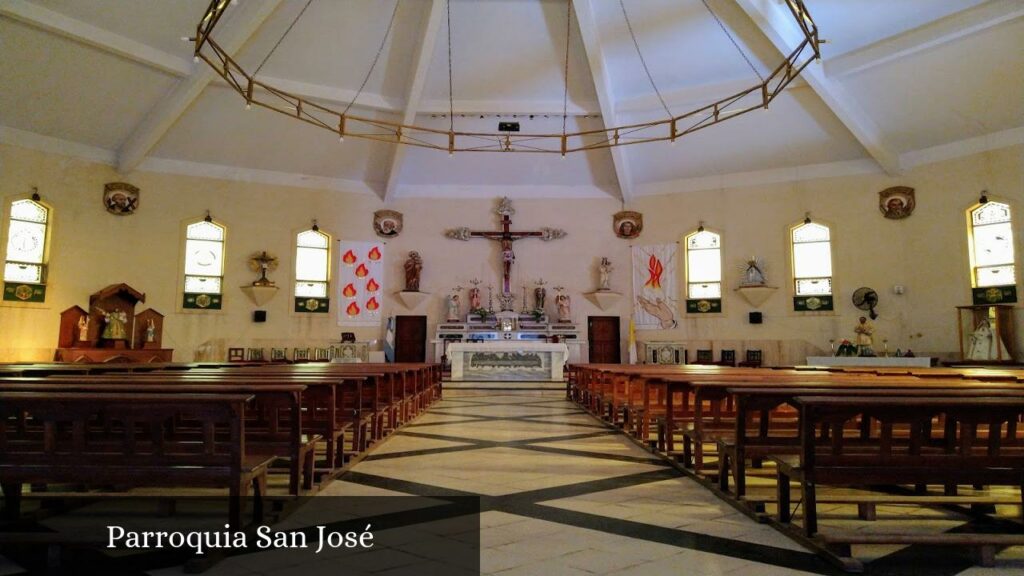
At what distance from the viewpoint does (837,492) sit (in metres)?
3.90

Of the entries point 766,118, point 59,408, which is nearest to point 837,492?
point 59,408

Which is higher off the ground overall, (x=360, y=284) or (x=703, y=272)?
(x=703, y=272)

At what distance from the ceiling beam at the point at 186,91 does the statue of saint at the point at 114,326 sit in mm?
3173

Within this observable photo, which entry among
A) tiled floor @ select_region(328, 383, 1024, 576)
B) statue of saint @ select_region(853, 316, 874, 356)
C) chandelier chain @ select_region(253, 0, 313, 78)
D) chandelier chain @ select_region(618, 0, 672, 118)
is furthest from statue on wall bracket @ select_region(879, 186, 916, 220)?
chandelier chain @ select_region(253, 0, 313, 78)

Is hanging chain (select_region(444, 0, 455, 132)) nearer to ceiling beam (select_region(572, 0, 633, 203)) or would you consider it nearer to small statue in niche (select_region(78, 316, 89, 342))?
ceiling beam (select_region(572, 0, 633, 203))

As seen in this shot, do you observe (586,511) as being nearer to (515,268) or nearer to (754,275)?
(754,275)

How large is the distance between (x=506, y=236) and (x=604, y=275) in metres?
2.70

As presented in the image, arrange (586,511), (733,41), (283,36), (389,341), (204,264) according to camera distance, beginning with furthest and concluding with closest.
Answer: (389,341) → (204,264) → (733,41) → (283,36) → (586,511)

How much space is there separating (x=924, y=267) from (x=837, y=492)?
12093 mm

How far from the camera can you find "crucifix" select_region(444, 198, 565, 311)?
16.5 metres

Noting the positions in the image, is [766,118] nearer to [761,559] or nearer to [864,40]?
[864,40]

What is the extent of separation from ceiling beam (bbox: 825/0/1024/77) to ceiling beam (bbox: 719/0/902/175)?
431mm

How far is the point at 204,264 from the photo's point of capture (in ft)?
49.0

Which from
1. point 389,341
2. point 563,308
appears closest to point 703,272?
point 563,308
